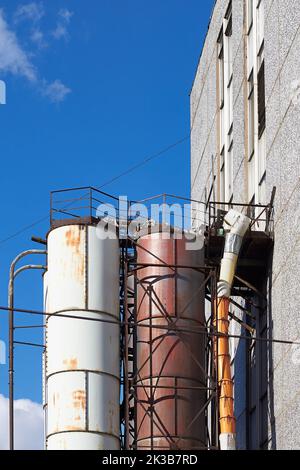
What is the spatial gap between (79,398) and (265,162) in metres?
9.32

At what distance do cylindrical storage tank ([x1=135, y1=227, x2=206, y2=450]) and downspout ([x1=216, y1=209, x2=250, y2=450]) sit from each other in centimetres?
81

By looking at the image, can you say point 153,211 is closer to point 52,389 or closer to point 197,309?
point 197,309

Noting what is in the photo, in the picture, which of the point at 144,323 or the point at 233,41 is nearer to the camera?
the point at 144,323

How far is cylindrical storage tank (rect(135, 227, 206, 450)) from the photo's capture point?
1769 inches

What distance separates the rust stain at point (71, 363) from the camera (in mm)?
43719

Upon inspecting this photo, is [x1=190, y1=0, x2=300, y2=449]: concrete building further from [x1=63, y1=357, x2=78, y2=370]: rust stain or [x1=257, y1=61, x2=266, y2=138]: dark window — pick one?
[x1=63, y1=357, x2=78, y2=370]: rust stain

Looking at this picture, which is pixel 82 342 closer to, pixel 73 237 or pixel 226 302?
pixel 73 237

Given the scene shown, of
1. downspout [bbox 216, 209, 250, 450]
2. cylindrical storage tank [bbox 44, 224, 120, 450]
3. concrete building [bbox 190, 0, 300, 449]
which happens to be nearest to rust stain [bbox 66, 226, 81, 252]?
cylindrical storage tank [bbox 44, 224, 120, 450]

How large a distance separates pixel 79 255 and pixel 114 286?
1.40m

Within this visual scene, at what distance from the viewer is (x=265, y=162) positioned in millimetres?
46375

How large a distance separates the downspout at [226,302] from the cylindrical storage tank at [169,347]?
81 cm

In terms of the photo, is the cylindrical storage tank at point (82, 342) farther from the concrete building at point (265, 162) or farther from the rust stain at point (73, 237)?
the concrete building at point (265, 162)

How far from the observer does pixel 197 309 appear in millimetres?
46062

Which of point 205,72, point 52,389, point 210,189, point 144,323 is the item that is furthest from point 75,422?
point 205,72
